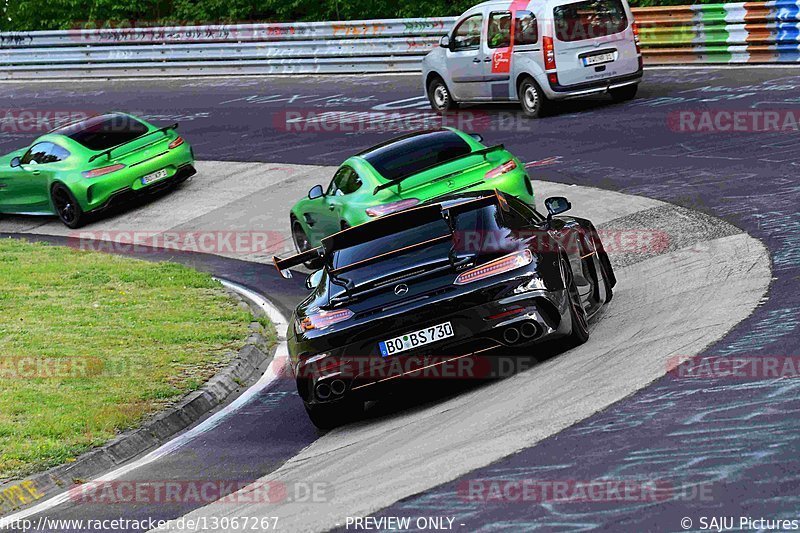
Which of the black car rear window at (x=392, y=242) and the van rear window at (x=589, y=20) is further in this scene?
the van rear window at (x=589, y=20)

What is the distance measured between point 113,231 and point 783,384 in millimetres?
14767

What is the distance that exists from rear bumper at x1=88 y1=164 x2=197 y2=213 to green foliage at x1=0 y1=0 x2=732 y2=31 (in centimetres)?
1314

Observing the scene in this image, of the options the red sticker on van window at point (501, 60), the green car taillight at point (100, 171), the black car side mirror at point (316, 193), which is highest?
the red sticker on van window at point (501, 60)

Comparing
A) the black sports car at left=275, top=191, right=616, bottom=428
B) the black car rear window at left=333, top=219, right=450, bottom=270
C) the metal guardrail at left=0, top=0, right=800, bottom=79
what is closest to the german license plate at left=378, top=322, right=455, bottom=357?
the black sports car at left=275, top=191, right=616, bottom=428

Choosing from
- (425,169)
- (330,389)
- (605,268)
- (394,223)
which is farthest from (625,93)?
(330,389)

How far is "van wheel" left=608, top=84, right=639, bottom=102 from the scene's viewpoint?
2220 cm

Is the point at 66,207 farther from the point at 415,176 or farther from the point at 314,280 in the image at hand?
the point at 314,280

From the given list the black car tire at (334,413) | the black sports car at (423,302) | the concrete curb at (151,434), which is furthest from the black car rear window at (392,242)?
the concrete curb at (151,434)

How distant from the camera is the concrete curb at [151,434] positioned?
28.0ft

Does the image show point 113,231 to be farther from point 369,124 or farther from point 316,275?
point 316,275

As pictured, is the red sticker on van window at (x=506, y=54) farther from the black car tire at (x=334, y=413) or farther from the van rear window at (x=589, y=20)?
the black car tire at (x=334, y=413)

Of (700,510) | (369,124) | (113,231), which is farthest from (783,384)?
(369,124)

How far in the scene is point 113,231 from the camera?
20781 millimetres

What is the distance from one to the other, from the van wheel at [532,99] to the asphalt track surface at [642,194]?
0.25 meters
